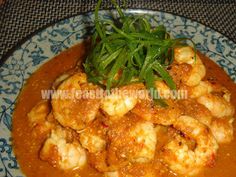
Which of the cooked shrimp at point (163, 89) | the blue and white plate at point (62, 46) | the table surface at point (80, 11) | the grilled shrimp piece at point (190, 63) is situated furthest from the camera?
the table surface at point (80, 11)

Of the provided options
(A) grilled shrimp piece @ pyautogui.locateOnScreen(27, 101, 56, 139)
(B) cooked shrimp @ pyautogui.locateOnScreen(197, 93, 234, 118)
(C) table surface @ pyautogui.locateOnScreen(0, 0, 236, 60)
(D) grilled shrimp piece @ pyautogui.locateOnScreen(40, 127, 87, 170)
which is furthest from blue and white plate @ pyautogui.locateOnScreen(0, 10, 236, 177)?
(C) table surface @ pyautogui.locateOnScreen(0, 0, 236, 60)

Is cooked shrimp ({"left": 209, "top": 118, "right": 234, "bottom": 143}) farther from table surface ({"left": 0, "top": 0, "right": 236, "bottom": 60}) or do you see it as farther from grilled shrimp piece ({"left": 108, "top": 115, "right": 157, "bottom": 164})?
table surface ({"left": 0, "top": 0, "right": 236, "bottom": 60})

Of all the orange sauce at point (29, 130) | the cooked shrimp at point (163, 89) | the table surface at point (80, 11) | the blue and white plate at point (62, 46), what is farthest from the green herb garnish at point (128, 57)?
the table surface at point (80, 11)

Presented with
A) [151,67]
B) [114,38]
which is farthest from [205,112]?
[114,38]

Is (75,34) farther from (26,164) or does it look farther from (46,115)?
(26,164)

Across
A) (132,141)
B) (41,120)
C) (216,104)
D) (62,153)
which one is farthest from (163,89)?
(41,120)

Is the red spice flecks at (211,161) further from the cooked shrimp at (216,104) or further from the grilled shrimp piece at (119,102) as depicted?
the grilled shrimp piece at (119,102)
